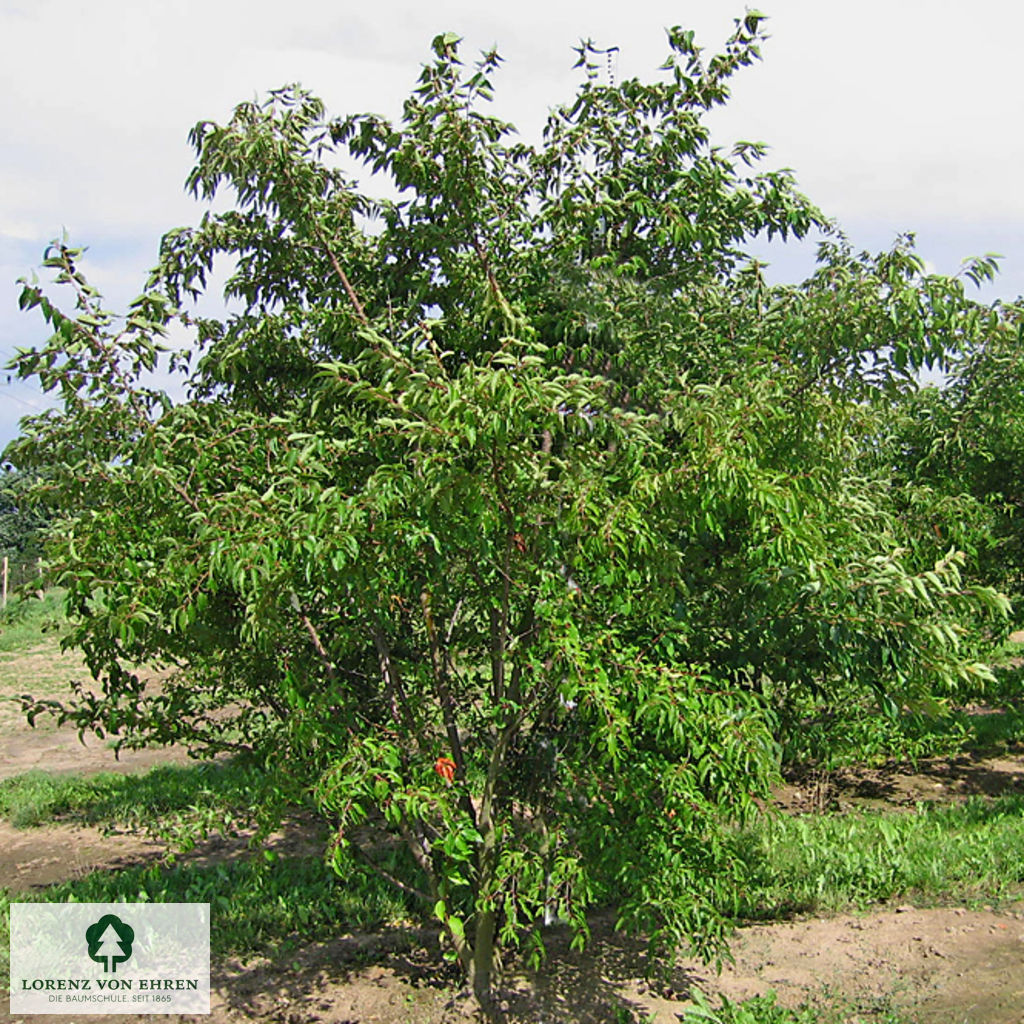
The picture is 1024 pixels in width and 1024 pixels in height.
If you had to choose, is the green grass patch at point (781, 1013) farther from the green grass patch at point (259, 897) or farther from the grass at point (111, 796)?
the grass at point (111, 796)

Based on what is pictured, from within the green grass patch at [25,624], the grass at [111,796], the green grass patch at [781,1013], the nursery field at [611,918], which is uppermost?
the green grass patch at [25,624]

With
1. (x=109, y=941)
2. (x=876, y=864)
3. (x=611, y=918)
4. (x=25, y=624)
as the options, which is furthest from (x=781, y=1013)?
(x=25, y=624)

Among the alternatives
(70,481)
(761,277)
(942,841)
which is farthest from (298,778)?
(942,841)

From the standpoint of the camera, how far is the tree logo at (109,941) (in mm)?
5176

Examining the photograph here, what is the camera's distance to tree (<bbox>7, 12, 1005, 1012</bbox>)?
3438 mm

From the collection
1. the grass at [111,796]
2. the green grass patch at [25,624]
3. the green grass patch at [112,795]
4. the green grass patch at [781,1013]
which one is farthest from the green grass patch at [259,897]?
the green grass patch at [25,624]

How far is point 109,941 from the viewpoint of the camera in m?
5.33

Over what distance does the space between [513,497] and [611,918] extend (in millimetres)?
3281

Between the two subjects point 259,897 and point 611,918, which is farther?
point 259,897

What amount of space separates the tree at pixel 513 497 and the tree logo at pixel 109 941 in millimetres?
1408

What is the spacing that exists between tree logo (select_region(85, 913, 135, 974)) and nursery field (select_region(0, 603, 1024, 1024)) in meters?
0.32

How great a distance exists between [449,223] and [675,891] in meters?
3.01

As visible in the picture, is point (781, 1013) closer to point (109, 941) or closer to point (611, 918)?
point (611, 918)

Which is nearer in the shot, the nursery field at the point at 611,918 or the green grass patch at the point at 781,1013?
the green grass patch at the point at 781,1013
